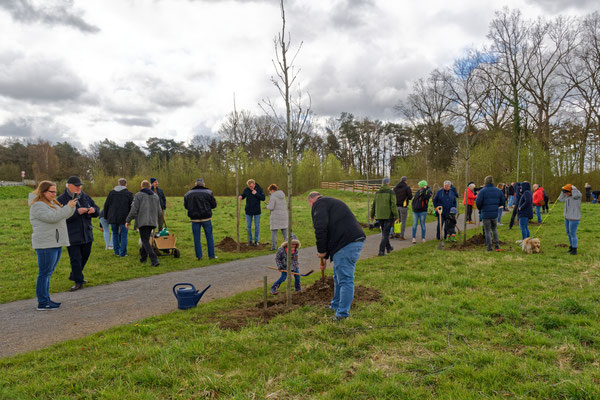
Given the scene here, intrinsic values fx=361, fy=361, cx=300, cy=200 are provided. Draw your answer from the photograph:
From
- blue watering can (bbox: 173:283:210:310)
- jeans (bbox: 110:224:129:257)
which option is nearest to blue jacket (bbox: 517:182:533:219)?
blue watering can (bbox: 173:283:210:310)

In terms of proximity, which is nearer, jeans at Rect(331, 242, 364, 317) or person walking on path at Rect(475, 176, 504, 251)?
jeans at Rect(331, 242, 364, 317)

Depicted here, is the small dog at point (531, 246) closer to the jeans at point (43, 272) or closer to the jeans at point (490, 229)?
the jeans at point (490, 229)

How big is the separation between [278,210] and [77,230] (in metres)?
4.95

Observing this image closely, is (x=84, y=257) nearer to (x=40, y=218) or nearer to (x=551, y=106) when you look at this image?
(x=40, y=218)

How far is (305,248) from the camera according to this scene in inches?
448

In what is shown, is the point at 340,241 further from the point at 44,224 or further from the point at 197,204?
the point at 197,204

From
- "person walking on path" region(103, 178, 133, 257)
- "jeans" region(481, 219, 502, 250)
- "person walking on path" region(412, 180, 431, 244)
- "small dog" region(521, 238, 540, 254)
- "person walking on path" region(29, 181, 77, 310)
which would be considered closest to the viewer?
"person walking on path" region(29, 181, 77, 310)

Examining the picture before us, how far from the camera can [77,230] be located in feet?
22.2

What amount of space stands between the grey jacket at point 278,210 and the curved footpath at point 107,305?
5.14 feet

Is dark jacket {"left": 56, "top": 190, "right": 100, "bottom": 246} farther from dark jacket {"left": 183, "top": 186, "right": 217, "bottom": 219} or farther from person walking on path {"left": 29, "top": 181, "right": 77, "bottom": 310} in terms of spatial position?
dark jacket {"left": 183, "top": 186, "right": 217, "bottom": 219}

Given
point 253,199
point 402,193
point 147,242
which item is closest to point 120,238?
point 147,242

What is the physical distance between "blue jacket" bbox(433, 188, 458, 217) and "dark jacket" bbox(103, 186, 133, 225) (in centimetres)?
926

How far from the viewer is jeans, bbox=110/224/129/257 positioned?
31.8 ft

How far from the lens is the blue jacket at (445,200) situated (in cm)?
1156
